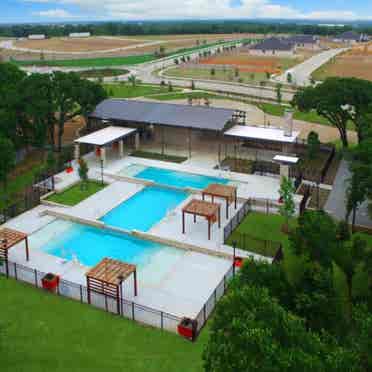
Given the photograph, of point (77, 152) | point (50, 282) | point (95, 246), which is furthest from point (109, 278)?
point (77, 152)

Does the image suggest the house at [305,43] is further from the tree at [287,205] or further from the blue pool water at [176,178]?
the tree at [287,205]

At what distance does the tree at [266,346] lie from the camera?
9250mm

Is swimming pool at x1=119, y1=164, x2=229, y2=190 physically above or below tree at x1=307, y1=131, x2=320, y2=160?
below

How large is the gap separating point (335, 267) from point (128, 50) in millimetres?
138013

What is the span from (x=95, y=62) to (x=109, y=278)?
106 m

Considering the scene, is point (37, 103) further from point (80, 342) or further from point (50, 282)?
point (80, 342)

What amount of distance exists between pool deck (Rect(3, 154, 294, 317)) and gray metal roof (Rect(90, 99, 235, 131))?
188 inches

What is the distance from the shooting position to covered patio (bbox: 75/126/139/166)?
121 feet

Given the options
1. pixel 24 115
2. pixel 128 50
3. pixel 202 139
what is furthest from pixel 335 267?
pixel 128 50

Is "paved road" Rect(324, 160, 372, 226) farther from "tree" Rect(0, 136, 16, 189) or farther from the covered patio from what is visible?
"tree" Rect(0, 136, 16, 189)

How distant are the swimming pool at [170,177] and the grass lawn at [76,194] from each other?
3306 millimetres

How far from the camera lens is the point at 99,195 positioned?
31.7 meters

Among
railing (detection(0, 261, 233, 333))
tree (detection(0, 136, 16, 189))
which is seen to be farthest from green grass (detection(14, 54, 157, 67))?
railing (detection(0, 261, 233, 333))

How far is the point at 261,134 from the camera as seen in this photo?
126 ft
